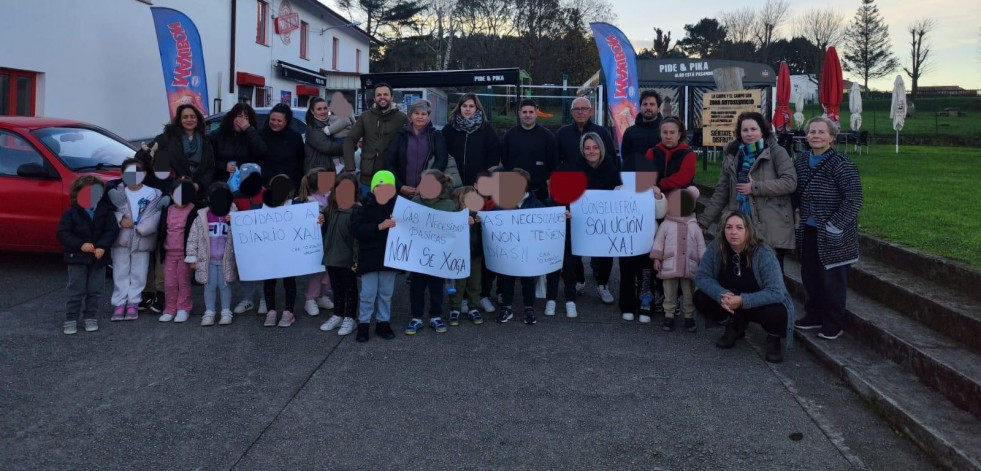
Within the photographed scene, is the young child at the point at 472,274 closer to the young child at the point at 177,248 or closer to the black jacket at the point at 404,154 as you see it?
the black jacket at the point at 404,154

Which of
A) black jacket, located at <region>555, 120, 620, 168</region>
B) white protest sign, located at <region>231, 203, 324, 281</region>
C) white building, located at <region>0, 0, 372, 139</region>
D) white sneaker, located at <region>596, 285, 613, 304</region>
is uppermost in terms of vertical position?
white building, located at <region>0, 0, 372, 139</region>

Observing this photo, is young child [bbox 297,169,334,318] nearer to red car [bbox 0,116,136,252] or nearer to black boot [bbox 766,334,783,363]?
red car [bbox 0,116,136,252]

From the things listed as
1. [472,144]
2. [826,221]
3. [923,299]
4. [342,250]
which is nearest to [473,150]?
[472,144]

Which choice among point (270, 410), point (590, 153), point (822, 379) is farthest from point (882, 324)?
point (270, 410)

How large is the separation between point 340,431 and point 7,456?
169 cm

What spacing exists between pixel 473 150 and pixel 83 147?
15.8 feet

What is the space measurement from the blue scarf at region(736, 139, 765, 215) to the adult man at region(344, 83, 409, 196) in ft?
10.6

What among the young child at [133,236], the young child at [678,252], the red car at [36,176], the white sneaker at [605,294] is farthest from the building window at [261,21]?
the young child at [678,252]

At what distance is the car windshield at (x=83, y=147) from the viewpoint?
858 centimetres

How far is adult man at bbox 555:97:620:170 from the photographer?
7.33m

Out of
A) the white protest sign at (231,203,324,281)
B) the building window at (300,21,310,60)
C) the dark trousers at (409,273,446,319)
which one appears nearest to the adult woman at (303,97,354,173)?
the white protest sign at (231,203,324,281)

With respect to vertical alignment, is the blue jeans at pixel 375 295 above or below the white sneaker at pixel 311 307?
above

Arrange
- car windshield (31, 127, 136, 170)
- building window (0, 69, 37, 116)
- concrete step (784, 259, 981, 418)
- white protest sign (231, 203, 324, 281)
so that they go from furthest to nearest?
building window (0, 69, 37, 116), car windshield (31, 127, 136, 170), white protest sign (231, 203, 324, 281), concrete step (784, 259, 981, 418)

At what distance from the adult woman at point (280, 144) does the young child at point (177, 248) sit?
2.95 ft
